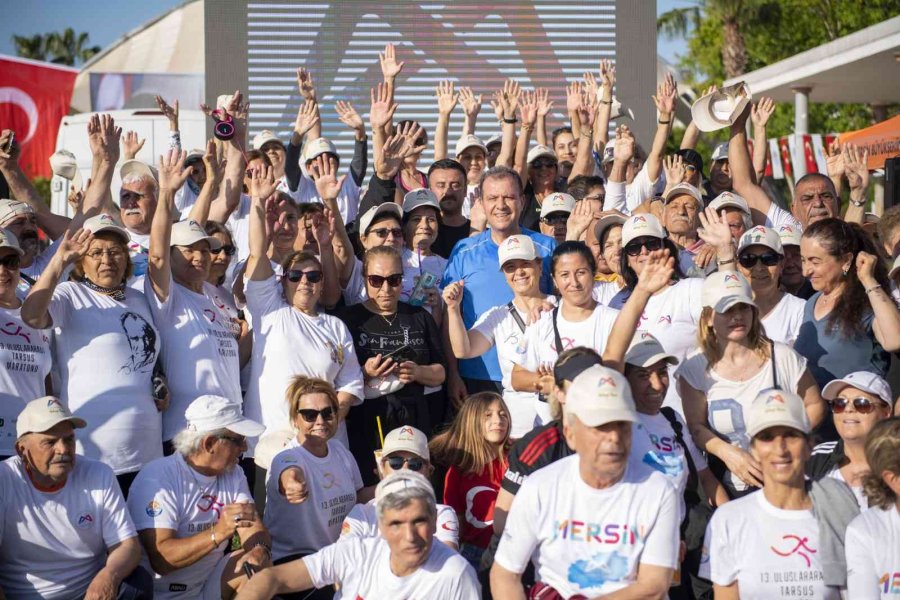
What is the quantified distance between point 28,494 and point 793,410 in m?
3.57

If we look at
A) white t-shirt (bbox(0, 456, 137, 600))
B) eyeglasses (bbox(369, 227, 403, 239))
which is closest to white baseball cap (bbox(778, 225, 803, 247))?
eyeglasses (bbox(369, 227, 403, 239))

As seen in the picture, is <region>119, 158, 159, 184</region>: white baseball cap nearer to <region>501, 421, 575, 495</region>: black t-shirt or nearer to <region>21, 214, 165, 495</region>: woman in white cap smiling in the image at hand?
<region>21, 214, 165, 495</region>: woman in white cap smiling

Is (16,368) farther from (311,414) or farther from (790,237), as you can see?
(790,237)

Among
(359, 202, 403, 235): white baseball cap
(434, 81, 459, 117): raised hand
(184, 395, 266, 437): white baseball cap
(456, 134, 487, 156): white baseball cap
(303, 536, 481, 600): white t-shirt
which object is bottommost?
(303, 536, 481, 600): white t-shirt

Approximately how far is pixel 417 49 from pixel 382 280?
7.40m

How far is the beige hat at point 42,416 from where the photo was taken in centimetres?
540

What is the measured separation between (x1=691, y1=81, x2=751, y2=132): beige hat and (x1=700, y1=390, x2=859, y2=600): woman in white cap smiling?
3.66m

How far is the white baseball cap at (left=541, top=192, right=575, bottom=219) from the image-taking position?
322 inches

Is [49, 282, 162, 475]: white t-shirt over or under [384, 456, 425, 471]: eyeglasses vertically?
over

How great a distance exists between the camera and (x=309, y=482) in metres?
6.05

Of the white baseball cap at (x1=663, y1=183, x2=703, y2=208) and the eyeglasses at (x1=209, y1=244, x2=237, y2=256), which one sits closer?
the eyeglasses at (x1=209, y1=244, x2=237, y2=256)

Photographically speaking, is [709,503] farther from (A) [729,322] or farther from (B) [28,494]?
(B) [28,494]

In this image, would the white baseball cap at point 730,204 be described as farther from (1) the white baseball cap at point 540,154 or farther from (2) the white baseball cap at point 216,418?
(2) the white baseball cap at point 216,418

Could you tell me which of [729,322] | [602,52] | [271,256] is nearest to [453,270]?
[271,256]
